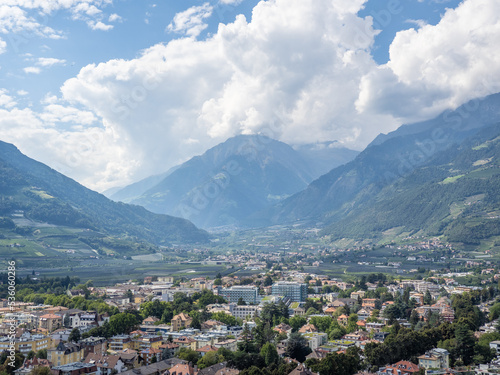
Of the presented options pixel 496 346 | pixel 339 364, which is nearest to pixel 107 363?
pixel 339 364

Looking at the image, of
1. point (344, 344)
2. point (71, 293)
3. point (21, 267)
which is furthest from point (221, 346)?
point (21, 267)

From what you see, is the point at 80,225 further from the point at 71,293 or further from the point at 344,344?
the point at 344,344

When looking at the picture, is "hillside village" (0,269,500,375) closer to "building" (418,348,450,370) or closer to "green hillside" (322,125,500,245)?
"building" (418,348,450,370)

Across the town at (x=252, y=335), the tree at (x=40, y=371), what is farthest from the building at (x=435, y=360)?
the tree at (x=40, y=371)

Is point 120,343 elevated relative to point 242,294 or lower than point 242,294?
lower

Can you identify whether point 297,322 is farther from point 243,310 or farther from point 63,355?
point 63,355

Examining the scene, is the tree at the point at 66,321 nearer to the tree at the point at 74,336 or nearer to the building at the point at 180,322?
the tree at the point at 74,336

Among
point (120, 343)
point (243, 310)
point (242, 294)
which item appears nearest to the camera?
point (120, 343)
